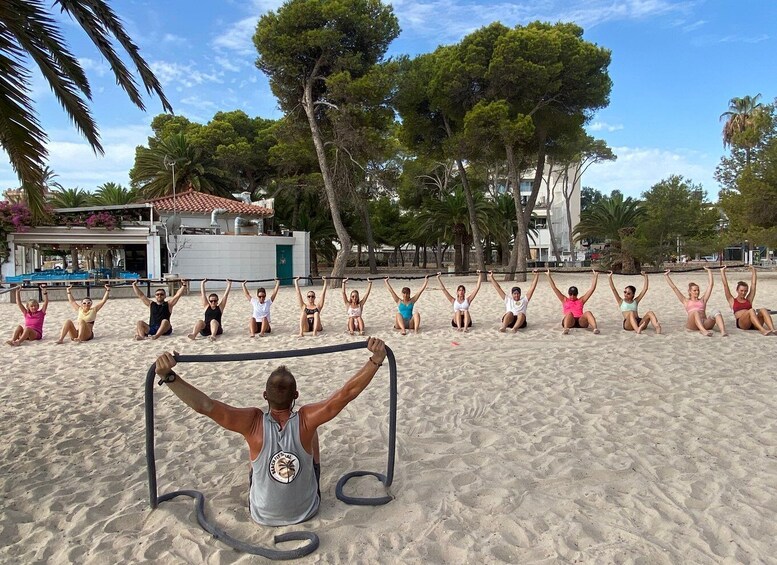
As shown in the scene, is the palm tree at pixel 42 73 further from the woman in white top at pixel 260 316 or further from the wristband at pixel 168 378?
the woman in white top at pixel 260 316

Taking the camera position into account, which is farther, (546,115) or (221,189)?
(221,189)

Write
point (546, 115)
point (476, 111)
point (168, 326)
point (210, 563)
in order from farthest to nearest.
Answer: point (546, 115)
point (476, 111)
point (168, 326)
point (210, 563)

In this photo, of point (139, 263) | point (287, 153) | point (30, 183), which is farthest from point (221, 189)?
point (30, 183)

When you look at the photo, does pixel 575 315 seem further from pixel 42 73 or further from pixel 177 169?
pixel 177 169

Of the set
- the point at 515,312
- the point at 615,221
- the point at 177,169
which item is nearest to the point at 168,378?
the point at 515,312

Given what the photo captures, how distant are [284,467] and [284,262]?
2304 centimetres

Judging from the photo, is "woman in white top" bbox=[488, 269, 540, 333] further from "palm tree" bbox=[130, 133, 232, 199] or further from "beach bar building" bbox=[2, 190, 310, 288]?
"palm tree" bbox=[130, 133, 232, 199]

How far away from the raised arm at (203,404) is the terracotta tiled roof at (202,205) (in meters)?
21.5

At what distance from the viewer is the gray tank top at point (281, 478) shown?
3088mm

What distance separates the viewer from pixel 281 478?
312cm

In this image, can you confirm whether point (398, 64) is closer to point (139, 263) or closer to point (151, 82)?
point (139, 263)

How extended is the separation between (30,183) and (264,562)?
3.73 meters

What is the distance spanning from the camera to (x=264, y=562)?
2842 millimetres

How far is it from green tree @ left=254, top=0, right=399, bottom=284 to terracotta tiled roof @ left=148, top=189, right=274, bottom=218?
14.3 ft
